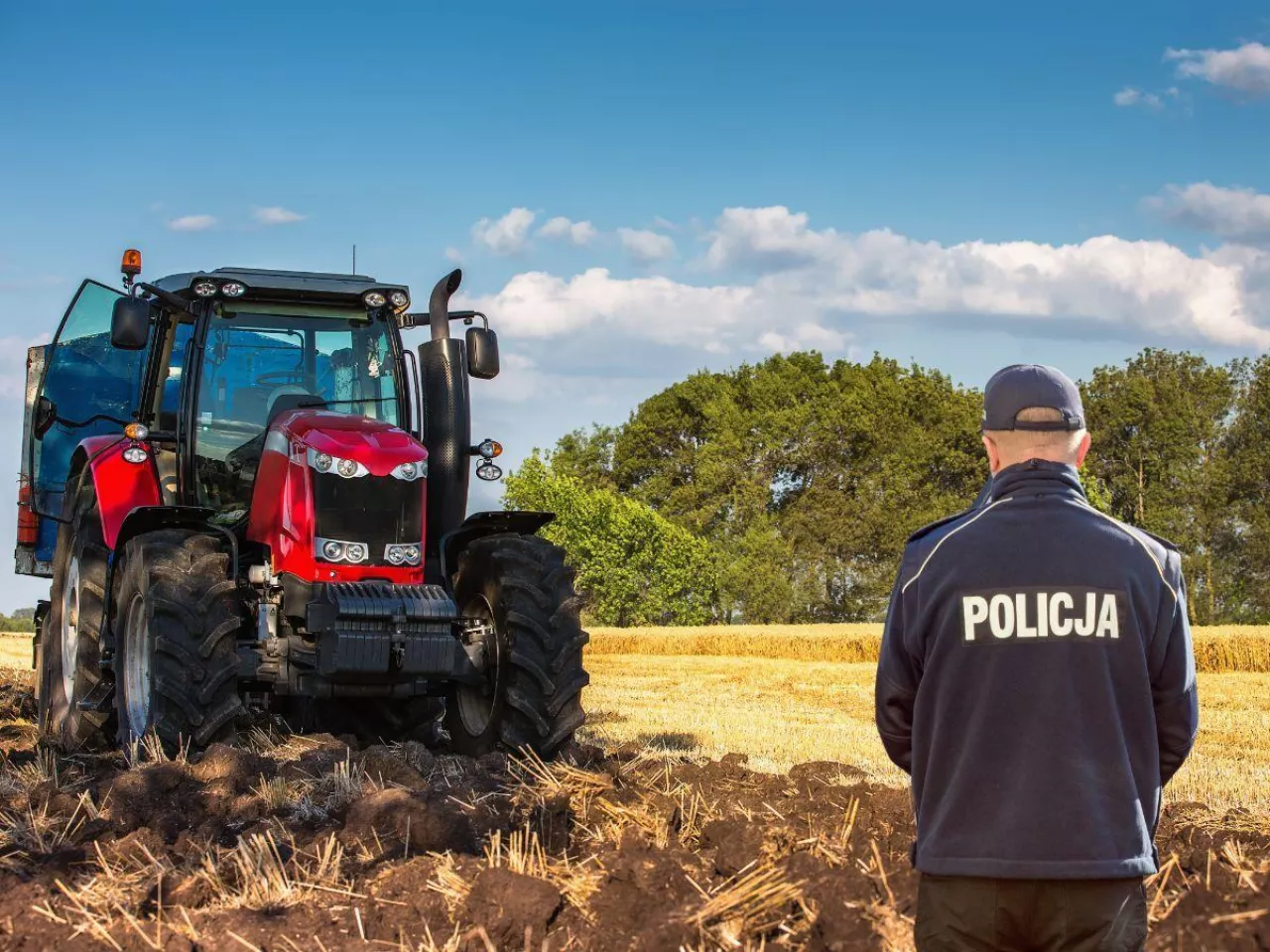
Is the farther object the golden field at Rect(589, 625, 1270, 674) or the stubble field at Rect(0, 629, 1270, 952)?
the golden field at Rect(589, 625, 1270, 674)

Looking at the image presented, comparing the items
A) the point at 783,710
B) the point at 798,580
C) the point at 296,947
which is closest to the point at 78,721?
the point at 296,947

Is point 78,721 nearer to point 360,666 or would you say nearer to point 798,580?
point 360,666

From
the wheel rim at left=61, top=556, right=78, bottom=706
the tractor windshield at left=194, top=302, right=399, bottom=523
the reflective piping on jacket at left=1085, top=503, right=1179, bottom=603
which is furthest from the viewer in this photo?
the wheel rim at left=61, top=556, right=78, bottom=706

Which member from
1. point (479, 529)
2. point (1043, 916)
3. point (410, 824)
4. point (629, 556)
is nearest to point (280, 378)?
point (479, 529)

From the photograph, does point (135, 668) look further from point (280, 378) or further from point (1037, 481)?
point (1037, 481)

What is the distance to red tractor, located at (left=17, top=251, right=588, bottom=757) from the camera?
8.03 m

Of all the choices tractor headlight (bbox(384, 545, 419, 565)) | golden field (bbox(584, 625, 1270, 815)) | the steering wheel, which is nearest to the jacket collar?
golden field (bbox(584, 625, 1270, 815))

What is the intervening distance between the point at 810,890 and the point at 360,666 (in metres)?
4.13

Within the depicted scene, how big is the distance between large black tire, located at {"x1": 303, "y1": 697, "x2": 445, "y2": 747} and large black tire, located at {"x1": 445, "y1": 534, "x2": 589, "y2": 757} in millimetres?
1066

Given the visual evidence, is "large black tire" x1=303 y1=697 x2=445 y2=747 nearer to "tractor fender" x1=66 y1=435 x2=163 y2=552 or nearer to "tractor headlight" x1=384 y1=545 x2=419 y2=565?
"tractor headlight" x1=384 y1=545 x2=419 y2=565

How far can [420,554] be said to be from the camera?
340 inches

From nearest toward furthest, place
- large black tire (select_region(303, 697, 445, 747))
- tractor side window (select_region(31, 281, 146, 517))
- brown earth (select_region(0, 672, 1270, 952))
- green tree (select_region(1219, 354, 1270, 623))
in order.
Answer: brown earth (select_region(0, 672, 1270, 952)) < large black tire (select_region(303, 697, 445, 747)) < tractor side window (select_region(31, 281, 146, 517)) < green tree (select_region(1219, 354, 1270, 623))

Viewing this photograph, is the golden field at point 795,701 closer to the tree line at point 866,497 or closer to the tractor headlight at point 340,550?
the tractor headlight at point 340,550

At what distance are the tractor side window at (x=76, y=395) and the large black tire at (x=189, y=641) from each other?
2.93 m
